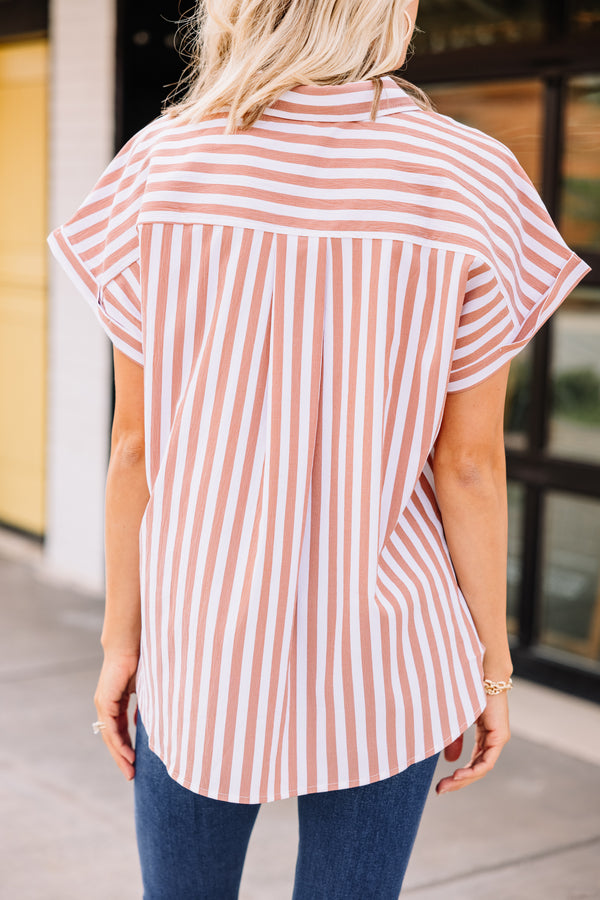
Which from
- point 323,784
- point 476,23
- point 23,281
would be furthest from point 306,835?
point 23,281

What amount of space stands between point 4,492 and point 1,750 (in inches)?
115

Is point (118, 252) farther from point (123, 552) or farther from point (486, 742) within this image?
point (486, 742)

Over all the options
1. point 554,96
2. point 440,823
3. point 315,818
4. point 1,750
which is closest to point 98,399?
point 1,750

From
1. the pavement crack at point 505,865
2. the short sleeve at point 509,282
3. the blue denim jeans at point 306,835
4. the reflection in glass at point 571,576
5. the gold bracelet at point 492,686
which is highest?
the short sleeve at point 509,282

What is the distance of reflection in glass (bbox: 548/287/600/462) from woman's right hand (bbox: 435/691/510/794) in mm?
2772

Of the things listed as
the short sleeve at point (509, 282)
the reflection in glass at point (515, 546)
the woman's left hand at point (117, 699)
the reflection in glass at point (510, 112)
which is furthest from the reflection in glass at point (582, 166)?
the woman's left hand at point (117, 699)

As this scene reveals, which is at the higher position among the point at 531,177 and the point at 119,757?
the point at 531,177

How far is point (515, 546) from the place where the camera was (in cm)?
430

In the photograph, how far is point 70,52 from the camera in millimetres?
5043

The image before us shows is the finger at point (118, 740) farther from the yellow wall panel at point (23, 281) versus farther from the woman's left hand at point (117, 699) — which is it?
the yellow wall panel at point (23, 281)

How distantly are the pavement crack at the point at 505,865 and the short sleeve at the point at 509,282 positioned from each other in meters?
1.82

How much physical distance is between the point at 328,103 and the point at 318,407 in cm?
34

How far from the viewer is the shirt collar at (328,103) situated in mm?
1184

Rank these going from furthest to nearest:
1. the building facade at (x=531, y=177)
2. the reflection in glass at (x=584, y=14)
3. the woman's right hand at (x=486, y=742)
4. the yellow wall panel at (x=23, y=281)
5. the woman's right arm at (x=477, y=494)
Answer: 1. the yellow wall panel at (x=23, y=281)
2. the building facade at (x=531, y=177)
3. the reflection in glass at (x=584, y=14)
4. the woman's right hand at (x=486, y=742)
5. the woman's right arm at (x=477, y=494)
